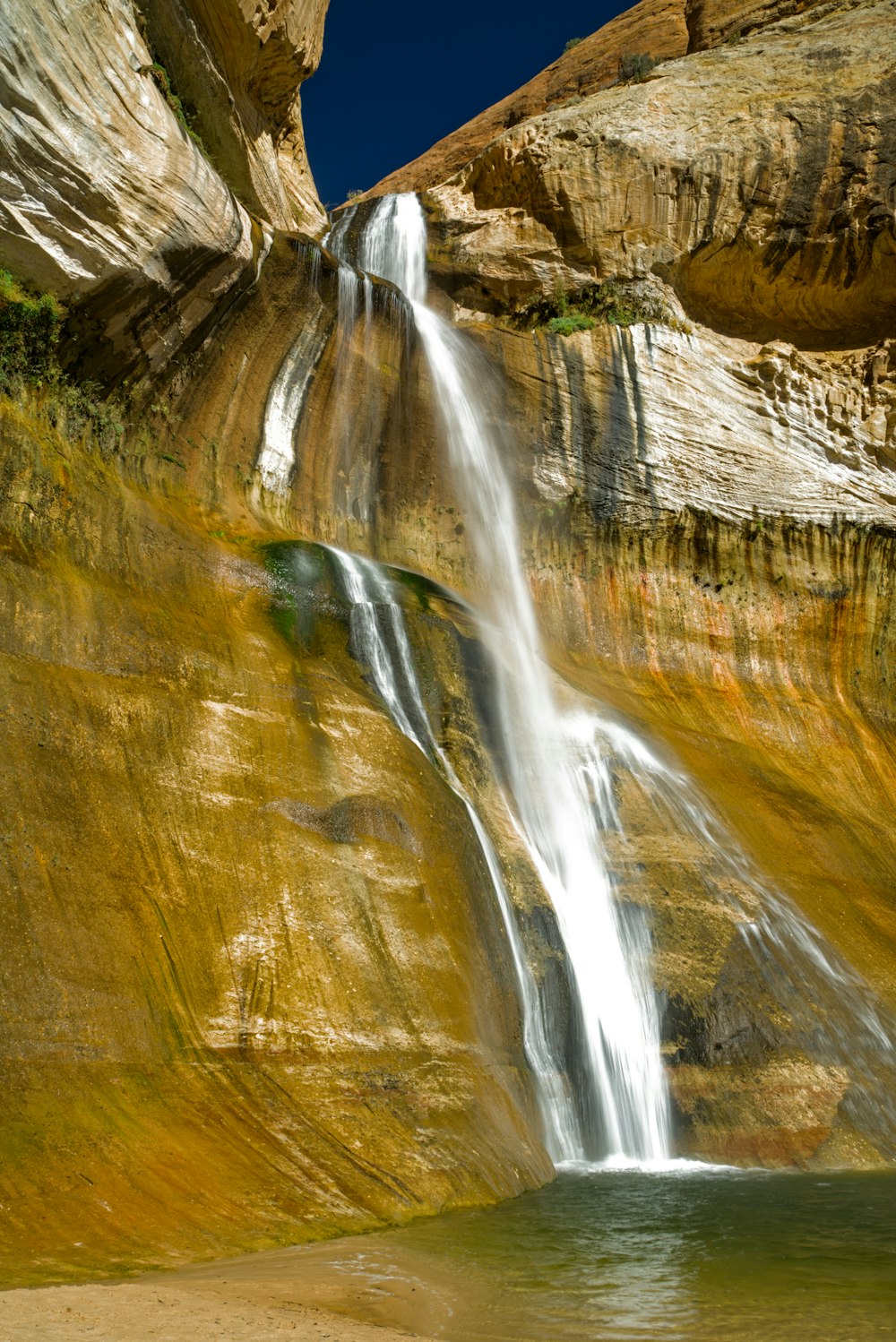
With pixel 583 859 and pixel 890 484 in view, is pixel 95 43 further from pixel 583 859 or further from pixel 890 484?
pixel 890 484

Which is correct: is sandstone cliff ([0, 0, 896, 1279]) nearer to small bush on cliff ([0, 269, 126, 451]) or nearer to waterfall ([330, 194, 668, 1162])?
small bush on cliff ([0, 269, 126, 451])

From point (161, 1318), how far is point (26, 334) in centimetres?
1046

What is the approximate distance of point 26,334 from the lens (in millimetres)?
11789

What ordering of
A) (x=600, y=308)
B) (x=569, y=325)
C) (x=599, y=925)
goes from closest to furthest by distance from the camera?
(x=599, y=925)
(x=569, y=325)
(x=600, y=308)

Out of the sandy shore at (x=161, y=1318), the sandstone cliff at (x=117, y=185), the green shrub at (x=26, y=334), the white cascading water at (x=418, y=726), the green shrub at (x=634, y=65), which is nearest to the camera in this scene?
the sandy shore at (x=161, y=1318)

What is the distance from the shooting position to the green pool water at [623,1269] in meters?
4.77

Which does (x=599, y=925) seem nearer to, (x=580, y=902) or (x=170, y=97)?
(x=580, y=902)

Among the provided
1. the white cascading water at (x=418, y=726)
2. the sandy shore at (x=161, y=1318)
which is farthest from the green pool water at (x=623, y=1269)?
the white cascading water at (x=418, y=726)

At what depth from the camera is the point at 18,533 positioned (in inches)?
388

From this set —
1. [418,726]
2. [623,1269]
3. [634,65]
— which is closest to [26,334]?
[418,726]

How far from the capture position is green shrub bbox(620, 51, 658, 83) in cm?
2945

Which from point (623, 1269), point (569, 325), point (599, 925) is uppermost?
point (569, 325)

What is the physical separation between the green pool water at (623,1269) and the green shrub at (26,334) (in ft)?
30.9

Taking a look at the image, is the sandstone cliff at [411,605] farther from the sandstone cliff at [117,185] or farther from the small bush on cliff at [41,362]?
the small bush on cliff at [41,362]
